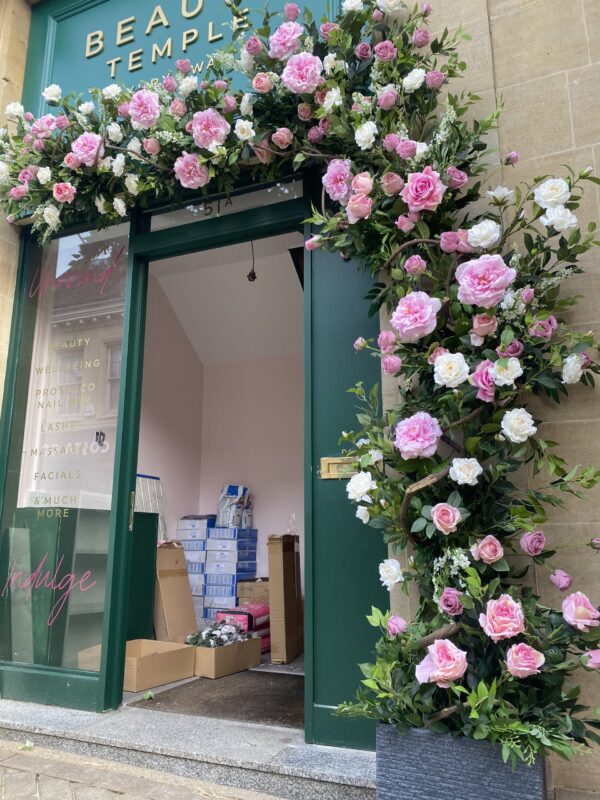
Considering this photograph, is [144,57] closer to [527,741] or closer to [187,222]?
[187,222]

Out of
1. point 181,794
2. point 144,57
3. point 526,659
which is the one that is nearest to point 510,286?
point 526,659

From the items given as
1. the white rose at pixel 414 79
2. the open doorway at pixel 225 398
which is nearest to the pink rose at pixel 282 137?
the white rose at pixel 414 79

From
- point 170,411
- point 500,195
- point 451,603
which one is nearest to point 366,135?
point 500,195

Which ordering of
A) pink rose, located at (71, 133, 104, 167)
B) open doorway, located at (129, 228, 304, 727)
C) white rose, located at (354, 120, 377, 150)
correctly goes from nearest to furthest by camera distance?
white rose, located at (354, 120, 377, 150) < pink rose, located at (71, 133, 104, 167) < open doorway, located at (129, 228, 304, 727)

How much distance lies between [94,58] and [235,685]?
357cm

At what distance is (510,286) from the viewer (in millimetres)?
1894

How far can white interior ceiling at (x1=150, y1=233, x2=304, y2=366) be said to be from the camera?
18.0 feet

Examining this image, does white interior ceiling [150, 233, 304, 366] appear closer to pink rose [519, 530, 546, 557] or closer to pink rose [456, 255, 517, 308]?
pink rose [456, 255, 517, 308]

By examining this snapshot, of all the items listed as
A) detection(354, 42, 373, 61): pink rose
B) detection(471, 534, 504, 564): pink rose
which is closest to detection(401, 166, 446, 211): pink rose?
detection(354, 42, 373, 61): pink rose

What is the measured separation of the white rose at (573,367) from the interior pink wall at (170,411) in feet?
14.7

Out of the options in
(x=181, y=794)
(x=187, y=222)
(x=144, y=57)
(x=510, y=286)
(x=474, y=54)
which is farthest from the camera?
(x=144, y=57)

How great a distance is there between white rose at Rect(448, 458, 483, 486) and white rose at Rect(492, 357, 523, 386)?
0.24 metres

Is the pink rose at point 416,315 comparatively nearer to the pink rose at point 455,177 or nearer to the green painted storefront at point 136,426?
the pink rose at point 455,177

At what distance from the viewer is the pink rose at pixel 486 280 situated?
175 cm
